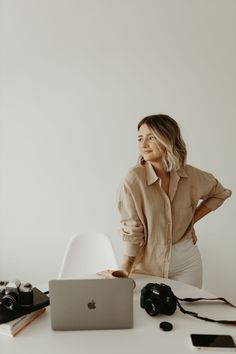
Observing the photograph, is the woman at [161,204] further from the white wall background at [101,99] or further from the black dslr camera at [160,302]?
the white wall background at [101,99]

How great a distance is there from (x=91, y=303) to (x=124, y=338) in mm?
164

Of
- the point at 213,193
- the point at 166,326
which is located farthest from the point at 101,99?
the point at 166,326

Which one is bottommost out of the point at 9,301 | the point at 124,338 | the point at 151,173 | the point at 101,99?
the point at 124,338

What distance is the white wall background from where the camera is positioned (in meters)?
2.40

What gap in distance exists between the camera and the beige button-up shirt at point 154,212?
5.64 feet

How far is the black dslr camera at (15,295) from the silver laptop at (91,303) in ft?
0.51

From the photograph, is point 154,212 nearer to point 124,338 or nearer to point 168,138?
point 168,138

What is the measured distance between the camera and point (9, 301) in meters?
1.29

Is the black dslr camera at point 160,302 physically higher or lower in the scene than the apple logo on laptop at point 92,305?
lower

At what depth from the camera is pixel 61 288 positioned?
1.19 metres

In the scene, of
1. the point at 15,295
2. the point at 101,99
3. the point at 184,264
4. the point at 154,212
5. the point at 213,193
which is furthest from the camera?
the point at 101,99

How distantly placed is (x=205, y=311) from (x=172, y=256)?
1.44ft

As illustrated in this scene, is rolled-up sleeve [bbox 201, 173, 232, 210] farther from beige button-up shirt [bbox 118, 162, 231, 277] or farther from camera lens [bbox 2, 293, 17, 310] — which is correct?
camera lens [bbox 2, 293, 17, 310]

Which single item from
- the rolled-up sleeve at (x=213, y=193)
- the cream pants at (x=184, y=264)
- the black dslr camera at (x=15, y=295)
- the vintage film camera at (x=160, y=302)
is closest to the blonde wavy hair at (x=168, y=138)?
the rolled-up sleeve at (x=213, y=193)
